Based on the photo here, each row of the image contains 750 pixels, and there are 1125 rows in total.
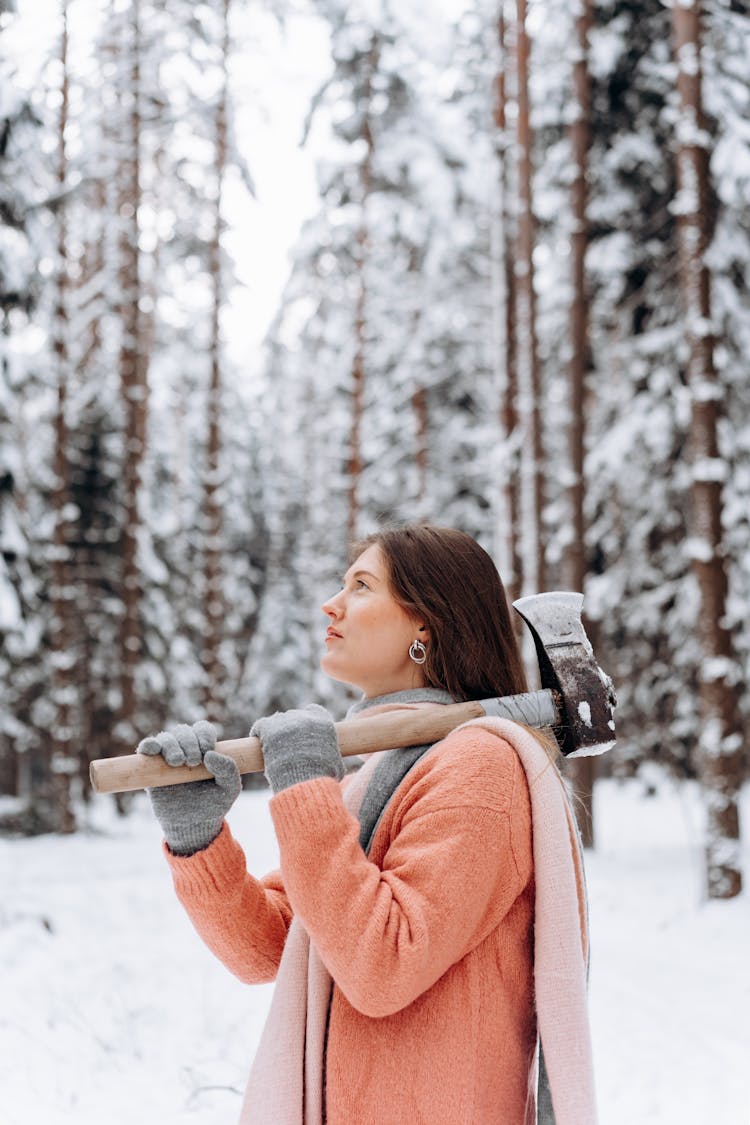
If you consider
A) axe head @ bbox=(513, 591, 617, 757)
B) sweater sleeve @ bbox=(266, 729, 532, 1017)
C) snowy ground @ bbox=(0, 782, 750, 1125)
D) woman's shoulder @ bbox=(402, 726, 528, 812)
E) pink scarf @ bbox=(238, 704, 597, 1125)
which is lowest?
snowy ground @ bbox=(0, 782, 750, 1125)

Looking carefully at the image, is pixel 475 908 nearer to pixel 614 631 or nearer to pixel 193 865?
pixel 193 865

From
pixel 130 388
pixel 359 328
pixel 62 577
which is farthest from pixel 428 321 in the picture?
pixel 62 577

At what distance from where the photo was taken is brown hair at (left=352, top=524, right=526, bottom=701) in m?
2.30

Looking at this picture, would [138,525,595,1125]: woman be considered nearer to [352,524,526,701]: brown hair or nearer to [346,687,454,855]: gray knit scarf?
[346,687,454,855]: gray knit scarf

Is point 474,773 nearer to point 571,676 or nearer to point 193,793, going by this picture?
point 571,676

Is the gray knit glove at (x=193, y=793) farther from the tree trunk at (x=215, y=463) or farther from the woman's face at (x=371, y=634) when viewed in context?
the tree trunk at (x=215, y=463)

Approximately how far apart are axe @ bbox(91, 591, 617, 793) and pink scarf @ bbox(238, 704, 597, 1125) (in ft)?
0.47

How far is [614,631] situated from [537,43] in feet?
26.2

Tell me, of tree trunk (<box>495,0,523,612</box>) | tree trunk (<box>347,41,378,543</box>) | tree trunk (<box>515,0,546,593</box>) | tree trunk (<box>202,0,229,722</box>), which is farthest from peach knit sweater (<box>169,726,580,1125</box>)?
tree trunk (<box>347,41,378,543</box>)

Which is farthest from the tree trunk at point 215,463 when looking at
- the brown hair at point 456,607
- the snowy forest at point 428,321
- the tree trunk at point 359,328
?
the brown hair at point 456,607

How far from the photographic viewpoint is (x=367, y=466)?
19781mm

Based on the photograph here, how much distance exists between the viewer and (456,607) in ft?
7.53

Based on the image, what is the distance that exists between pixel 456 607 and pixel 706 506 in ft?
24.6

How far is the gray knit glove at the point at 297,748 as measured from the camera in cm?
194
